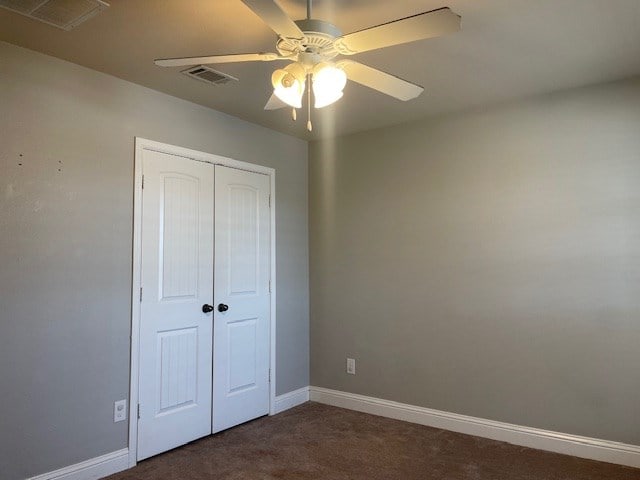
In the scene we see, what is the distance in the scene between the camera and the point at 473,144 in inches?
142

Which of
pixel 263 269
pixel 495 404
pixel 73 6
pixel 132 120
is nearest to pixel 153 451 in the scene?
pixel 263 269

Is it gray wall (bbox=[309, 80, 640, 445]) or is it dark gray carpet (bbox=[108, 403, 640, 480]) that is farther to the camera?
gray wall (bbox=[309, 80, 640, 445])

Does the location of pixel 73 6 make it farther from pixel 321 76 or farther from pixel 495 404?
pixel 495 404

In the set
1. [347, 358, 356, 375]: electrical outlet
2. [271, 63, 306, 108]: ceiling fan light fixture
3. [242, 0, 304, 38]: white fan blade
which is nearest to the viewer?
[242, 0, 304, 38]: white fan blade

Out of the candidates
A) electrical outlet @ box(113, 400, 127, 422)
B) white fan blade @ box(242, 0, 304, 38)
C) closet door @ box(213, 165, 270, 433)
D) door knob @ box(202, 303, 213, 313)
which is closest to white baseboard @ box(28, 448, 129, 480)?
electrical outlet @ box(113, 400, 127, 422)

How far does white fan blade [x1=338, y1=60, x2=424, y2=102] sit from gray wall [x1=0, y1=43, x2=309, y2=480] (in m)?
1.73

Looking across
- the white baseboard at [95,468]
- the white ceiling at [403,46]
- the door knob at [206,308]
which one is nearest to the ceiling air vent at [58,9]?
the white ceiling at [403,46]

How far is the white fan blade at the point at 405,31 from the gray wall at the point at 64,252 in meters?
1.82

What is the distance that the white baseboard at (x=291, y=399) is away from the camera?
13.2 feet

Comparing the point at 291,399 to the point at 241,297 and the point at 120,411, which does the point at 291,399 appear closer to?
the point at 241,297

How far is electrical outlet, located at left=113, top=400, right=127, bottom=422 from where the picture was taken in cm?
290

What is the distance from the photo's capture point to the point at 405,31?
1.66m

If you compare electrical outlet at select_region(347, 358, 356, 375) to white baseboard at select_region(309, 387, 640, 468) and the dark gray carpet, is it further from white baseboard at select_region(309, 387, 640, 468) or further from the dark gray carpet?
the dark gray carpet

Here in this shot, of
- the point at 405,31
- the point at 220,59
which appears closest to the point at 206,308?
the point at 220,59
